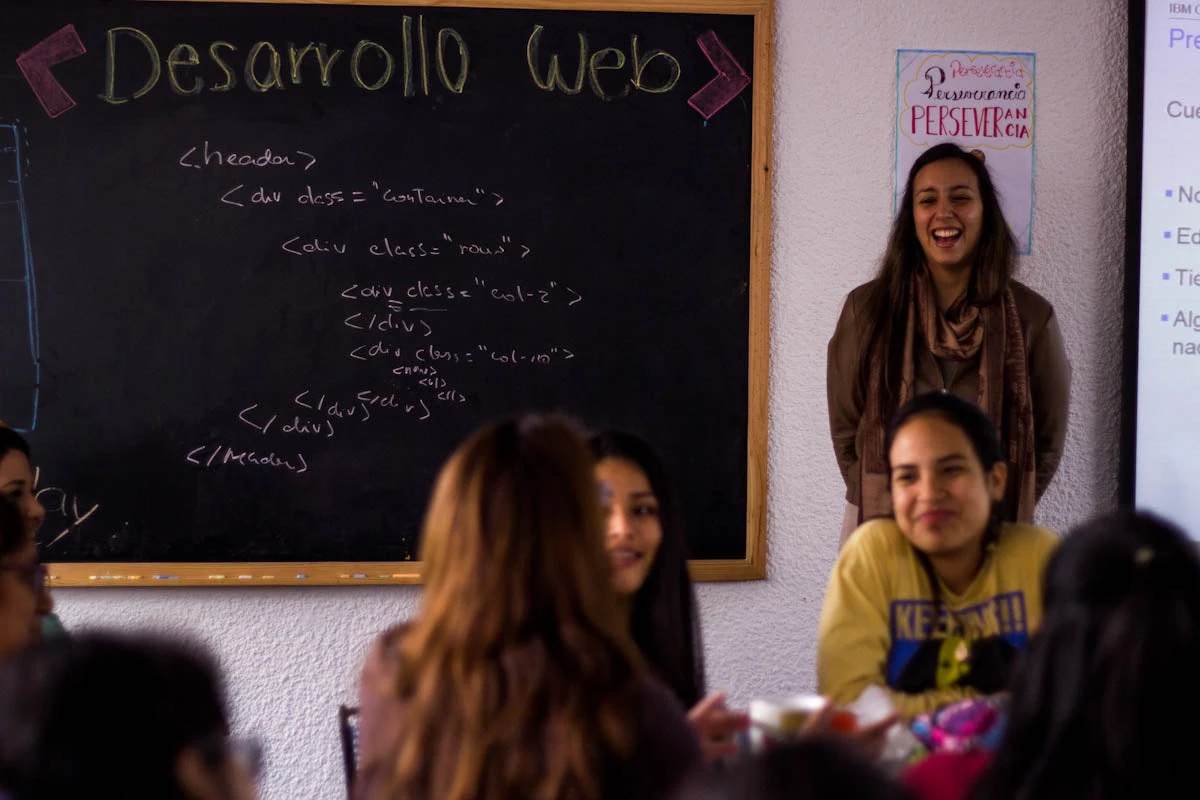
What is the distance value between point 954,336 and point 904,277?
20cm

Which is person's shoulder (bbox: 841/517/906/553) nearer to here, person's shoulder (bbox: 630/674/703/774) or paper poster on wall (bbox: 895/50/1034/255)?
person's shoulder (bbox: 630/674/703/774)

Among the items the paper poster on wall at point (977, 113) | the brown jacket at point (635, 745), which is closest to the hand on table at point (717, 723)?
the brown jacket at point (635, 745)

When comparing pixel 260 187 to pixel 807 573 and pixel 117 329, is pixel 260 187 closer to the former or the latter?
pixel 117 329

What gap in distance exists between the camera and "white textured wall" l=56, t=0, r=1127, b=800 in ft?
9.90

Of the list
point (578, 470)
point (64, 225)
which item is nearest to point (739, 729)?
point (578, 470)

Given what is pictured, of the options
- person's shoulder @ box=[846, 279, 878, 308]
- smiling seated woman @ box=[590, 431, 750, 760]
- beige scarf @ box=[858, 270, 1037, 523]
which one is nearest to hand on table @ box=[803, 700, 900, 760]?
smiling seated woman @ box=[590, 431, 750, 760]

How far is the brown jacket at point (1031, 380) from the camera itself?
9.56ft

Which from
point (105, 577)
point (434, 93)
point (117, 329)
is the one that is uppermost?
point (434, 93)

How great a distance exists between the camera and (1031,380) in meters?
2.93

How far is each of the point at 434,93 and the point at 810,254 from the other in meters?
1.10

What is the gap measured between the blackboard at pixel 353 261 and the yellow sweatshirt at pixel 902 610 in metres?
1.08

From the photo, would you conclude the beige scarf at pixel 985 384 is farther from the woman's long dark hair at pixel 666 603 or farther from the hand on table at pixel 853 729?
the hand on table at pixel 853 729

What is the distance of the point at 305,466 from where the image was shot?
2.97 meters

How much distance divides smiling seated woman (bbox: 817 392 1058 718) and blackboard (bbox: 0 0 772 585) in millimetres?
1023
